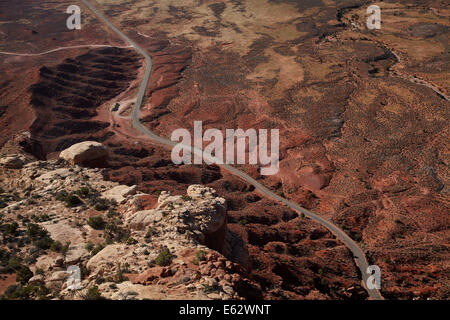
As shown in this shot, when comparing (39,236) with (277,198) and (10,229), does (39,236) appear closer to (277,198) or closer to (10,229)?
(10,229)

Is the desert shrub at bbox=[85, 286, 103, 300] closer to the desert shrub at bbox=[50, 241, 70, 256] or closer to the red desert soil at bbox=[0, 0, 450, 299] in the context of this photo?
the red desert soil at bbox=[0, 0, 450, 299]

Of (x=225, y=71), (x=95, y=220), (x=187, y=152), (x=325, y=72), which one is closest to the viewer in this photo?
(x=95, y=220)

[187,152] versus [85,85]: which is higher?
[85,85]

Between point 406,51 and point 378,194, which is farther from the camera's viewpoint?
point 406,51

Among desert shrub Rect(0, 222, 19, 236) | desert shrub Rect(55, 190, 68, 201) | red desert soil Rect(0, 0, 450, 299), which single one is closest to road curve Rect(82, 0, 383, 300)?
red desert soil Rect(0, 0, 450, 299)

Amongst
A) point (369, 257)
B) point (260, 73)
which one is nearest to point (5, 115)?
point (260, 73)

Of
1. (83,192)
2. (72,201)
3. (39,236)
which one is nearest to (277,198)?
(83,192)
